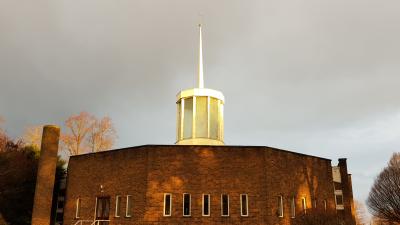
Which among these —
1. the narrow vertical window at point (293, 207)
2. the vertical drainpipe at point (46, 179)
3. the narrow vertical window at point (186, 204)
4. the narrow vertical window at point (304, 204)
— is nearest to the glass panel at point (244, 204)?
the narrow vertical window at point (186, 204)

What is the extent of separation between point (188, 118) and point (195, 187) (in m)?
6.39

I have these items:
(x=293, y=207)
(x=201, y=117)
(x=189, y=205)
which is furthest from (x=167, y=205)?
(x=293, y=207)

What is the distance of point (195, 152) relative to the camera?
22016mm

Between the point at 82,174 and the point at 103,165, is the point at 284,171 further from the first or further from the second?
the point at 82,174

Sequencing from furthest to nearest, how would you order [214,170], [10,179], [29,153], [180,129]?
[29,153], [10,179], [180,129], [214,170]

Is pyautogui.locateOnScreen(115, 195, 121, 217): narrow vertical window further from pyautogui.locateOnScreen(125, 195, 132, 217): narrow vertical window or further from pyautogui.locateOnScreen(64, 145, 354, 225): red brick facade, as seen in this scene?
pyautogui.locateOnScreen(125, 195, 132, 217): narrow vertical window

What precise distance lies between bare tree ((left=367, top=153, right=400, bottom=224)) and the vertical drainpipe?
34.3 m

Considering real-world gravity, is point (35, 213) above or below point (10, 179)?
below

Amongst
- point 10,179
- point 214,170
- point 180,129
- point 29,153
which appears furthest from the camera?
point 29,153

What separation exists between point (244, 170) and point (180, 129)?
6336 millimetres

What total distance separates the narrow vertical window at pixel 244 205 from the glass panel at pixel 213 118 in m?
5.59

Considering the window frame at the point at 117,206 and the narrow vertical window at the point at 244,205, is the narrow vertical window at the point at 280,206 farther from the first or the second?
the window frame at the point at 117,206

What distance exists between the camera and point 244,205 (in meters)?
21.3

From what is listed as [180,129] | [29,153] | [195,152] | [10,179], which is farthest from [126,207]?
[29,153]
